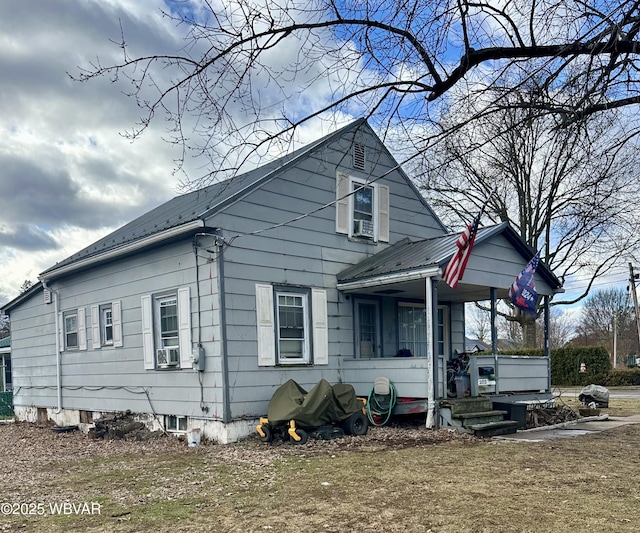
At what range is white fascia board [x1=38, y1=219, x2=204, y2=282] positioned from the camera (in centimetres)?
1077

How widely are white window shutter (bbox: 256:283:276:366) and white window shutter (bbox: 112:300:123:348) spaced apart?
12.2ft

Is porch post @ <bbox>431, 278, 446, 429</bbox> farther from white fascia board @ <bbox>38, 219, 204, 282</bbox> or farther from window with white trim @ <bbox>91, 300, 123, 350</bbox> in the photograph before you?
window with white trim @ <bbox>91, 300, 123, 350</bbox>

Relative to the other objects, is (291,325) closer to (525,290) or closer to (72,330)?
(525,290)

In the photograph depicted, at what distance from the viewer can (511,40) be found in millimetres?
5246

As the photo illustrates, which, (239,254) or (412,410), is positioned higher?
(239,254)

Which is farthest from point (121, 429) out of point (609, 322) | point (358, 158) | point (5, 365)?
point (609, 322)

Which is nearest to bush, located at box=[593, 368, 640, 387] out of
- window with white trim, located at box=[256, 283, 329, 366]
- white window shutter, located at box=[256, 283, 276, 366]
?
window with white trim, located at box=[256, 283, 329, 366]

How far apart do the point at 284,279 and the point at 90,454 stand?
4484 millimetres

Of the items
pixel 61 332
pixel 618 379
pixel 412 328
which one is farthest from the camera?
pixel 618 379

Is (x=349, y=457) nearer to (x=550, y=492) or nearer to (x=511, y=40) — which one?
(x=550, y=492)

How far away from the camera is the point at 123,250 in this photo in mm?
12352

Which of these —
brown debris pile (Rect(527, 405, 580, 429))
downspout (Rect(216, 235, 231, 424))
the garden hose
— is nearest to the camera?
downspout (Rect(216, 235, 231, 424))

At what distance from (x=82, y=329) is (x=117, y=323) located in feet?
5.67

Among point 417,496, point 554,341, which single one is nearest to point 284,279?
point 417,496
